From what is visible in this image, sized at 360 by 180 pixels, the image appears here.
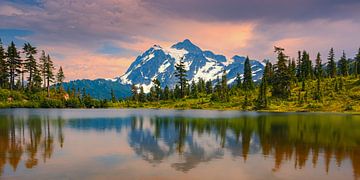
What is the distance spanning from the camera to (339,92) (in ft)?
457

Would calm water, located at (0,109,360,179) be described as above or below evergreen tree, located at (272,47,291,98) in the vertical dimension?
below

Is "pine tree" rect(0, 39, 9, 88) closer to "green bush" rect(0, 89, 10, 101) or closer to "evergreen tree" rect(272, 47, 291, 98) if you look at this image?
"green bush" rect(0, 89, 10, 101)

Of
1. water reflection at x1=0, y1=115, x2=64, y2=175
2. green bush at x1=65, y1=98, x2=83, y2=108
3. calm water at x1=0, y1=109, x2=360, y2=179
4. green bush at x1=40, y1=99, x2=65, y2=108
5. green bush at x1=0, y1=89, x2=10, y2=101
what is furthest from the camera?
green bush at x1=65, y1=98, x2=83, y2=108

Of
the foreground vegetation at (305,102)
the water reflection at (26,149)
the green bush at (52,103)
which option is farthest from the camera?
the green bush at (52,103)

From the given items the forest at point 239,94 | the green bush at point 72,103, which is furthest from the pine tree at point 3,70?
the green bush at point 72,103

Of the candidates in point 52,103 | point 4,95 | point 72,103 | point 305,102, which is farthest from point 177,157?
point 72,103

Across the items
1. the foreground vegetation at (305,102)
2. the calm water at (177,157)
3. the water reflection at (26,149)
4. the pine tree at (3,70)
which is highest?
the pine tree at (3,70)

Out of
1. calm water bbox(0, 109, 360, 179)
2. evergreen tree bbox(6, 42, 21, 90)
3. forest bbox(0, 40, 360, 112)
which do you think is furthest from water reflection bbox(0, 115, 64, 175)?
evergreen tree bbox(6, 42, 21, 90)

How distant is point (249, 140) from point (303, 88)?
127571mm

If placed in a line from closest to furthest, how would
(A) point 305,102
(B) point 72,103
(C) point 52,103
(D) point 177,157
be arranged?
(D) point 177,157 < (A) point 305,102 < (C) point 52,103 < (B) point 72,103

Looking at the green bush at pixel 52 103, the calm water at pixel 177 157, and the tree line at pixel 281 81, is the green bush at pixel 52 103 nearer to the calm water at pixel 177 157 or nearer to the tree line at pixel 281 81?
the tree line at pixel 281 81

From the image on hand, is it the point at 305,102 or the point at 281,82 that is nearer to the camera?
the point at 305,102

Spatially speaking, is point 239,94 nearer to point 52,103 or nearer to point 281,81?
point 281,81

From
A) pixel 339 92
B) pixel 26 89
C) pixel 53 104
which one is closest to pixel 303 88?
pixel 339 92
